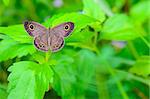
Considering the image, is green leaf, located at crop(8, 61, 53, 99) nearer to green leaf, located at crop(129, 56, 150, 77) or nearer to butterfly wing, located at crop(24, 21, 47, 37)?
butterfly wing, located at crop(24, 21, 47, 37)

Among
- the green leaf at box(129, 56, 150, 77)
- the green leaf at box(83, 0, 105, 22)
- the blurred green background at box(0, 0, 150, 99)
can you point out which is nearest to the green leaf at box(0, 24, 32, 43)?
the blurred green background at box(0, 0, 150, 99)

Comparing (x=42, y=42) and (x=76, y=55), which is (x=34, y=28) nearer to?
(x=42, y=42)

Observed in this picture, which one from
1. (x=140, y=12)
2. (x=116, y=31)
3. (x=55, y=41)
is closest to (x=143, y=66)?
(x=116, y=31)

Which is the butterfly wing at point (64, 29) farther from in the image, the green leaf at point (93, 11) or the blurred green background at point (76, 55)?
the green leaf at point (93, 11)

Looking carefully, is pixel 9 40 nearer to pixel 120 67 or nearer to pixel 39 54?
pixel 39 54

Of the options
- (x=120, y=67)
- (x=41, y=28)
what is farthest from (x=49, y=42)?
(x=120, y=67)
